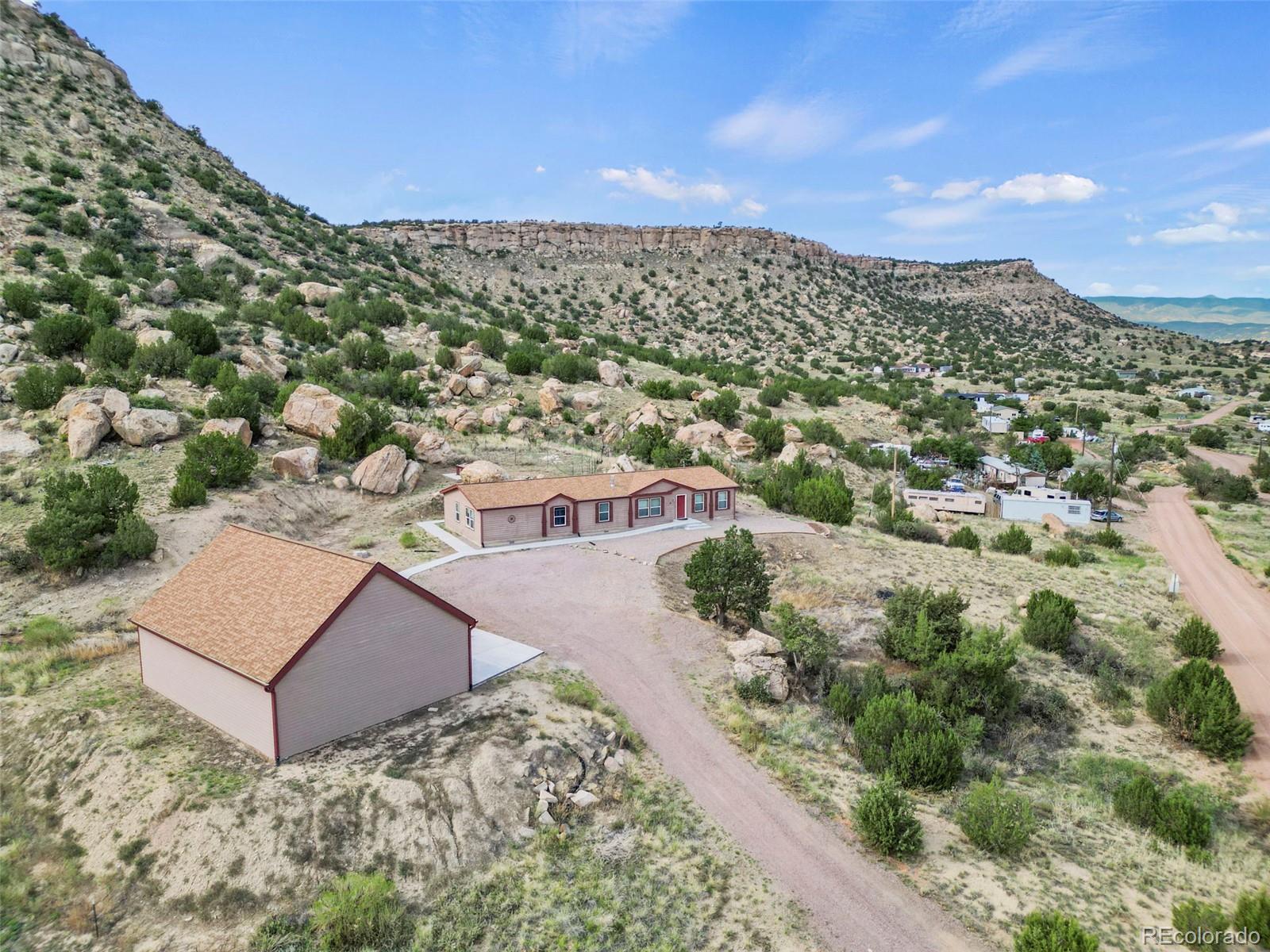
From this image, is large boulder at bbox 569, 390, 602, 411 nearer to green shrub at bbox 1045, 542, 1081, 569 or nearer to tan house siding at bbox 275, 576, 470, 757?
green shrub at bbox 1045, 542, 1081, 569

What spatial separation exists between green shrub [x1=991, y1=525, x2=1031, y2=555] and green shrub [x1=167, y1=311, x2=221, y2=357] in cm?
4221

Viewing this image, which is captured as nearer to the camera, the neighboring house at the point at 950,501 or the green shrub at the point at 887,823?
the green shrub at the point at 887,823

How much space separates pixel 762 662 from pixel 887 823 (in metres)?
6.91

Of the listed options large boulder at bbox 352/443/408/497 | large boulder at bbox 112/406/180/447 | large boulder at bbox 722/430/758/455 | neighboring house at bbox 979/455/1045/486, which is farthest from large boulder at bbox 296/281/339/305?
neighboring house at bbox 979/455/1045/486

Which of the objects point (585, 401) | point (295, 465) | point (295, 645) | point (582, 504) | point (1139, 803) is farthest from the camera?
point (585, 401)

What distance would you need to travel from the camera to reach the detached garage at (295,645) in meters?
12.9

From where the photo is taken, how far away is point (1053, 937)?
9453 millimetres

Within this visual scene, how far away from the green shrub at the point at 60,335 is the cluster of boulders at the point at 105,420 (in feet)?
16.1

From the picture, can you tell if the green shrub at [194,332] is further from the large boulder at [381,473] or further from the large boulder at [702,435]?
the large boulder at [702,435]

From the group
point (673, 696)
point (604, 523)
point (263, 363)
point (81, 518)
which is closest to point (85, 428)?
point (81, 518)

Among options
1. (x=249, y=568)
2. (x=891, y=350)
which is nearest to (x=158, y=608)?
(x=249, y=568)

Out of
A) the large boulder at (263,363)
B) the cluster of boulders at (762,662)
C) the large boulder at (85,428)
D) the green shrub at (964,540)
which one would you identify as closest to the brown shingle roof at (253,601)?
the cluster of boulders at (762,662)

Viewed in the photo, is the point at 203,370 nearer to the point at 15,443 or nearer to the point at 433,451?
the point at 15,443

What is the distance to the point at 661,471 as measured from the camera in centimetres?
3394
